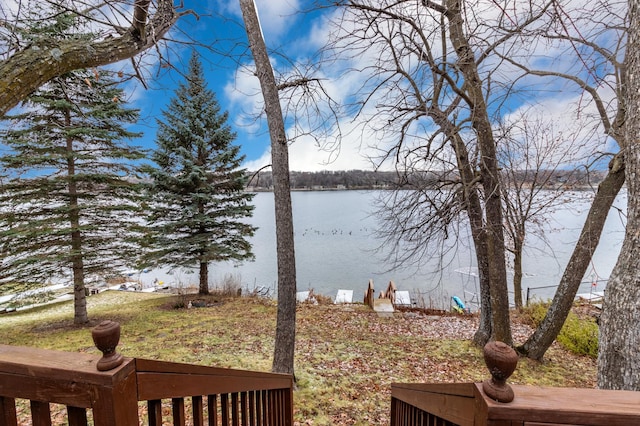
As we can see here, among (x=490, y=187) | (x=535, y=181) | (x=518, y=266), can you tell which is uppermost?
(x=535, y=181)

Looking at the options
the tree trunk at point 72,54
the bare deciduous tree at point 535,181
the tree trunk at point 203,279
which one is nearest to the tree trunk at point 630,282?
the tree trunk at point 72,54

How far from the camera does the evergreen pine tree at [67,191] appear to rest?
5.82 m

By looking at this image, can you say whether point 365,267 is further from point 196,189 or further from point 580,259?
point 580,259

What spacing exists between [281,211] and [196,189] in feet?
19.7

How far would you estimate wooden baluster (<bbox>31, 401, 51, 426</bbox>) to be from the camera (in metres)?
0.72

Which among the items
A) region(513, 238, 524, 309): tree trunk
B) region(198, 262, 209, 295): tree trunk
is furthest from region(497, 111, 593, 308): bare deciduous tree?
region(198, 262, 209, 295): tree trunk

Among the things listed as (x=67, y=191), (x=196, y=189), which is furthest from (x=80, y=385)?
(x=196, y=189)

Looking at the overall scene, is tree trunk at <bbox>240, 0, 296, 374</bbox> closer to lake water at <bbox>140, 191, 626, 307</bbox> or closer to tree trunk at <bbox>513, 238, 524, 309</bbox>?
lake water at <bbox>140, 191, 626, 307</bbox>

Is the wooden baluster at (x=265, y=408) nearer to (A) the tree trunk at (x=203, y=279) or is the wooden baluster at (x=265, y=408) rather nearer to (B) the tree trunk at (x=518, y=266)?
(A) the tree trunk at (x=203, y=279)

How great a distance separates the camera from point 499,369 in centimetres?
65

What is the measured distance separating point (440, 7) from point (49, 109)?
7.68m

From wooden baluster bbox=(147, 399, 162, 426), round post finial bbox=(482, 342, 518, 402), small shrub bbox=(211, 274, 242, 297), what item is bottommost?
small shrub bbox=(211, 274, 242, 297)

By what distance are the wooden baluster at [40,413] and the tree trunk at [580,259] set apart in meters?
5.51

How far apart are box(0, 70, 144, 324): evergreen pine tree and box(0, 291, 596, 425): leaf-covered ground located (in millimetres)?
1487
